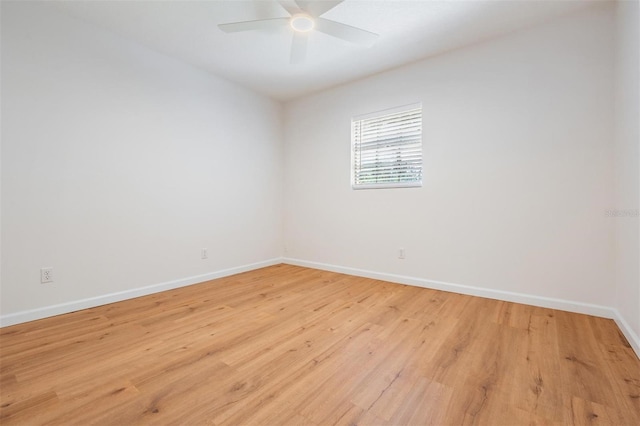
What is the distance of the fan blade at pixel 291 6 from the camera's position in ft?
6.81

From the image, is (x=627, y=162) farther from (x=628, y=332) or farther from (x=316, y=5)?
(x=316, y=5)

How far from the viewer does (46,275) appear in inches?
90.8

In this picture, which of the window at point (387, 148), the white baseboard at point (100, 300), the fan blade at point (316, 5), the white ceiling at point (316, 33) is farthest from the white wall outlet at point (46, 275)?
the window at point (387, 148)

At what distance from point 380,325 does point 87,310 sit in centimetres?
260

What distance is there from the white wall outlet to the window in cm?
324

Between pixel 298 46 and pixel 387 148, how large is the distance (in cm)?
165

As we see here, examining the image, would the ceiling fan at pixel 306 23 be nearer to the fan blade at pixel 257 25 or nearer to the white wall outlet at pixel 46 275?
the fan blade at pixel 257 25

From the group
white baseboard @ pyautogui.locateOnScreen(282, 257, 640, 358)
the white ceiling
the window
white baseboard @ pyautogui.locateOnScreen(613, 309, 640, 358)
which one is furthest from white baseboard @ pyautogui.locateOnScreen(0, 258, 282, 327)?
white baseboard @ pyautogui.locateOnScreen(613, 309, 640, 358)

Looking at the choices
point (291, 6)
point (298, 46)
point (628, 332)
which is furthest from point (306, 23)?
point (628, 332)

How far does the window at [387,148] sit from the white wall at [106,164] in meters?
1.66

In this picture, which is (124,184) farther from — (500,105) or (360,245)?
(500,105)

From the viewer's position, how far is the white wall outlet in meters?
2.29

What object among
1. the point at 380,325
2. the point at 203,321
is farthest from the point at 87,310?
the point at 380,325

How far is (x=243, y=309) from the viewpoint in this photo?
2.49m
